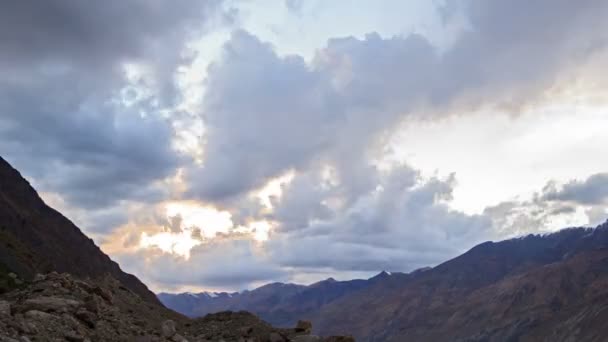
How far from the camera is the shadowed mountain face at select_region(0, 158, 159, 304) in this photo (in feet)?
461

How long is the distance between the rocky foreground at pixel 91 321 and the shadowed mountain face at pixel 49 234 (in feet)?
314

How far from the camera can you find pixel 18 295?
85.8ft

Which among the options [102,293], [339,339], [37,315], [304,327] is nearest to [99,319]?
[37,315]

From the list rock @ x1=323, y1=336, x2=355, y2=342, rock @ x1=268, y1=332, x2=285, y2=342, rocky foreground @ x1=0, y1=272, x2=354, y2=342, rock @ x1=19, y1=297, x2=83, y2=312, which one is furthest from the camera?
rock @ x1=268, y1=332, x2=285, y2=342

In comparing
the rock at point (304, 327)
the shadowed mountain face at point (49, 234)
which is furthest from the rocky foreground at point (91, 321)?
the shadowed mountain face at point (49, 234)

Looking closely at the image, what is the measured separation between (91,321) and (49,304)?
5.41 ft

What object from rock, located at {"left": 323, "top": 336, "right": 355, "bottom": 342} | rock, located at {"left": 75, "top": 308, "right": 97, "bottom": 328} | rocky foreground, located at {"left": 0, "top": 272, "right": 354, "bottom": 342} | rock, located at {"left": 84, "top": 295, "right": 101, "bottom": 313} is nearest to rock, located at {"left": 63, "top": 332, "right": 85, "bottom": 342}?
rocky foreground, located at {"left": 0, "top": 272, "right": 354, "bottom": 342}

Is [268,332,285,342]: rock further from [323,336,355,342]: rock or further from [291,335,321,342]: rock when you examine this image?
[323,336,355,342]: rock

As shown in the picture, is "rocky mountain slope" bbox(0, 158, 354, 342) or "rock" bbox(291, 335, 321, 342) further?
"rock" bbox(291, 335, 321, 342)

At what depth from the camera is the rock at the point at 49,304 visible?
23.0 m

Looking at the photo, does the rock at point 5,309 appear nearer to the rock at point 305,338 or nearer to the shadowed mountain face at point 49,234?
the rock at point 305,338

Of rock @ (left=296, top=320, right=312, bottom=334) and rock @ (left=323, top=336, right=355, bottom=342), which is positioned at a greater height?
rock @ (left=296, top=320, right=312, bottom=334)

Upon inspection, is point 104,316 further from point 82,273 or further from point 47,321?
point 82,273

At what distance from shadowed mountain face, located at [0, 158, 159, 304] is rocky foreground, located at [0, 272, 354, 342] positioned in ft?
314
